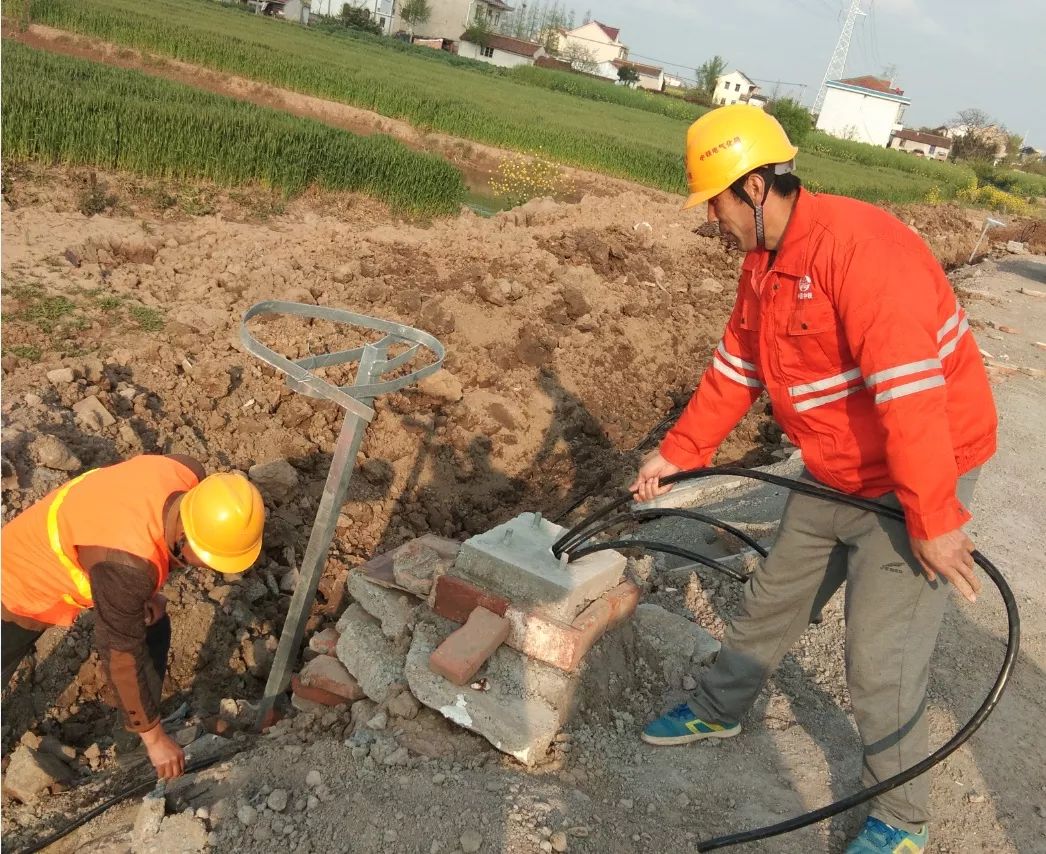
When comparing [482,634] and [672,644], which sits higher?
[482,634]

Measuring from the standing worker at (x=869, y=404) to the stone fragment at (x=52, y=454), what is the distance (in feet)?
10.2

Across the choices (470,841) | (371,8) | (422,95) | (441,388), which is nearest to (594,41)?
(371,8)

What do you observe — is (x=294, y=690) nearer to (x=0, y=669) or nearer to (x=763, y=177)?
(x=0, y=669)

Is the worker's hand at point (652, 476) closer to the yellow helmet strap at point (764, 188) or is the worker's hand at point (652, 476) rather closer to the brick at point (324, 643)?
the yellow helmet strap at point (764, 188)

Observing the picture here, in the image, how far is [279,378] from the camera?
5.65m

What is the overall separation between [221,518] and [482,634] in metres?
1.02

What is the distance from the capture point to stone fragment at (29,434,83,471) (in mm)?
3799

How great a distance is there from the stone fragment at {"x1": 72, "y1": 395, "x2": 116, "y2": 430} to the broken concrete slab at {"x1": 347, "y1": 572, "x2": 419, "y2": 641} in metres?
1.96

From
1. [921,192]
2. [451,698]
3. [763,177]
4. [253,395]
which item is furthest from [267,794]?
[921,192]

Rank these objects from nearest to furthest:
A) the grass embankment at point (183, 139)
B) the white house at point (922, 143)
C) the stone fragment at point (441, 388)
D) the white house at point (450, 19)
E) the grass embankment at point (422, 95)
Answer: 1. the stone fragment at point (441, 388)
2. the grass embankment at point (183, 139)
3. the grass embankment at point (422, 95)
4. the white house at point (450, 19)
5. the white house at point (922, 143)

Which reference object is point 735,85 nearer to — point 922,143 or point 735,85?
point 735,85

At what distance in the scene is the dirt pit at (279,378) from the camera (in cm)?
378

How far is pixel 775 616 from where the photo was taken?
112 inches

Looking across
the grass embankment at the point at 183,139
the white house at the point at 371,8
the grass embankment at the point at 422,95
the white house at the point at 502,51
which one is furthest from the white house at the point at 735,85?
the grass embankment at the point at 183,139
